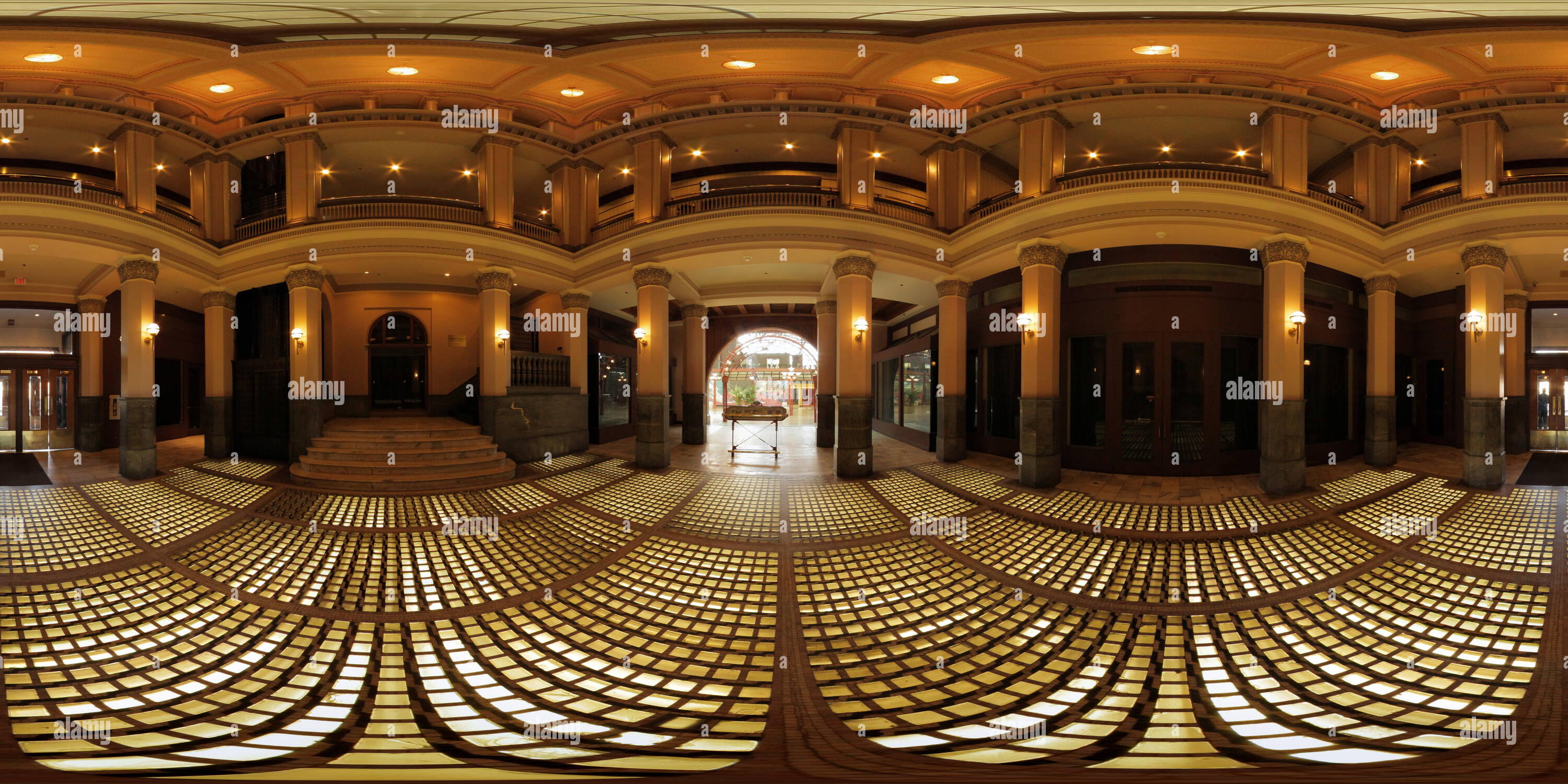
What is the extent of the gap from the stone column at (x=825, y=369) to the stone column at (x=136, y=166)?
14863 mm

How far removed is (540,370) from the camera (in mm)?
14117

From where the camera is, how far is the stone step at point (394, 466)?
10633 millimetres

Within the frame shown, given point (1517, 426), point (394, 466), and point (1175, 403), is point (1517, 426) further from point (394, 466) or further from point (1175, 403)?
point (394, 466)

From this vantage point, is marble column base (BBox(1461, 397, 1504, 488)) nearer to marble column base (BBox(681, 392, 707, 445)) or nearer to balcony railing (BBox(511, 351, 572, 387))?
marble column base (BBox(681, 392, 707, 445))

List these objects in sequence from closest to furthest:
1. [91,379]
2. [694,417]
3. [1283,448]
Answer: [1283,448]
[91,379]
[694,417]

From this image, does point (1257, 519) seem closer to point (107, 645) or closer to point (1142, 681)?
point (1142, 681)

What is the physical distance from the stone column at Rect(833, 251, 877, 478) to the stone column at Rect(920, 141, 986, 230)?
95.4 inches

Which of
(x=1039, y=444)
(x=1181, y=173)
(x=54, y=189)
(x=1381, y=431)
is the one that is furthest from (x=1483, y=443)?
(x=54, y=189)

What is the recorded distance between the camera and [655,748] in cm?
258

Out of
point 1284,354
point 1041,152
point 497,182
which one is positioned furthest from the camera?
point 497,182

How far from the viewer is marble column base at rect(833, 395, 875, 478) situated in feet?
36.9

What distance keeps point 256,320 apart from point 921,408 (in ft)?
55.6

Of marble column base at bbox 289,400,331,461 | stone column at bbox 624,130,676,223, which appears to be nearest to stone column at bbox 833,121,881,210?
stone column at bbox 624,130,676,223

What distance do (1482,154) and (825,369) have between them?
44.4 ft
